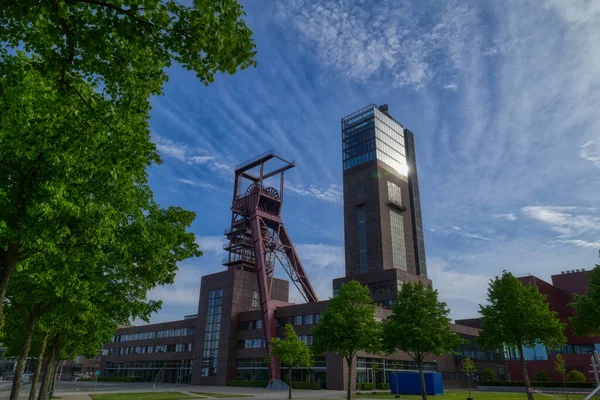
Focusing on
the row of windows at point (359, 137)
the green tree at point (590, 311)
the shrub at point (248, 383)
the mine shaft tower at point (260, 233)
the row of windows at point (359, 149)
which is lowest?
the shrub at point (248, 383)

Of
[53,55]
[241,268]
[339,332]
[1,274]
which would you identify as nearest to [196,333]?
[241,268]

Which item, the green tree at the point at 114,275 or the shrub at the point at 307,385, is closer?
the green tree at the point at 114,275

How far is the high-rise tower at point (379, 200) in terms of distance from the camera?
3482 inches

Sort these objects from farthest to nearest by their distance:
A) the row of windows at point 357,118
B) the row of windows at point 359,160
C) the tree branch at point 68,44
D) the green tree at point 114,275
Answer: the row of windows at point 357,118 → the row of windows at point 359,160 → the green tree at point 114,275 → the tree branch at point 68,44

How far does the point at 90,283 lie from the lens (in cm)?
1587

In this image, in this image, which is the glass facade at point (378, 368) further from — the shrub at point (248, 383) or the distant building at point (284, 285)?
the shrub at point (248, 383)

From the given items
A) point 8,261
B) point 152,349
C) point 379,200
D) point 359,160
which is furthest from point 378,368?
point 359,160

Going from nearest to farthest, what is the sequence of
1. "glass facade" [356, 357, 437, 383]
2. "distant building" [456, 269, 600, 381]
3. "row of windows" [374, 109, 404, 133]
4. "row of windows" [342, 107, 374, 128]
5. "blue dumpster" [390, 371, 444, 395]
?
"blue dumpster" [390, 371, 444, 395] → "glass facade" [356, 357, 437, 383] → "distant building" [456, 269, 600, 381] → "row of windows" [374, 109, 404, 133] → "row of windows" [342, 107, 374, 128]

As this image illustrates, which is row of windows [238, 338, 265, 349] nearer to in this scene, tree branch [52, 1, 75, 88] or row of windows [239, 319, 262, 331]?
row of windows [239, 319, 262, 331]

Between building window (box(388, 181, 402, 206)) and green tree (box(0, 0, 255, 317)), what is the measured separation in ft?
277

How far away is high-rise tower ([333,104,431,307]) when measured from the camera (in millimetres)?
88438

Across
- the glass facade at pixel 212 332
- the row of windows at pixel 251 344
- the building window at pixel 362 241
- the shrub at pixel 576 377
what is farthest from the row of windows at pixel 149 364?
the shrub at pixel 576 377

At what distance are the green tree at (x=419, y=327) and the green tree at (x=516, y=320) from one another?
2.81 meters

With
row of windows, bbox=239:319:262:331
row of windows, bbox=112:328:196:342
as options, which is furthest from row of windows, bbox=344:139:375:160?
row of windows, bbox=112:328:196:342
